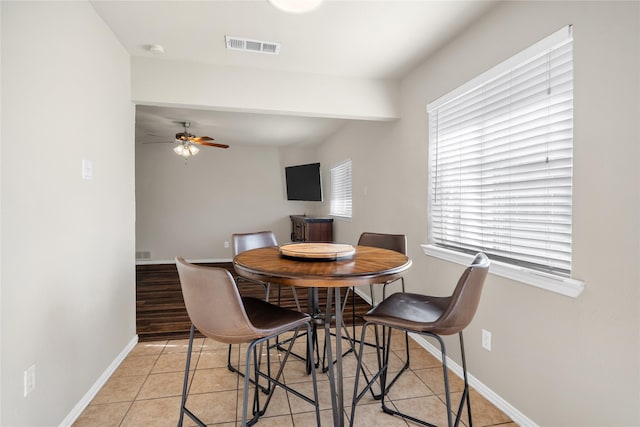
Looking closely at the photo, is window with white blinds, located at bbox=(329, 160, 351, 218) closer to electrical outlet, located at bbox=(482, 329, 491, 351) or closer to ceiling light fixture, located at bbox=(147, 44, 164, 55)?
ceiling light fixture, located at bbox=(147, 44, 164, 55)

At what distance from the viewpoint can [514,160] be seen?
1820 mm

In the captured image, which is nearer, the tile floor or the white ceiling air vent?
the tile floor

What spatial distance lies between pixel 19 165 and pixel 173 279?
4128 millimetres

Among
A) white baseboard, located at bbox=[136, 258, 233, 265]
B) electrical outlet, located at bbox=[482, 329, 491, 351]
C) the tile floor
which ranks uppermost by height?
electrical outlet, located at bbox=[482, 329, 491, 351]

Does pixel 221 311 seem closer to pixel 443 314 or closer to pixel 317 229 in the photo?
pixel 443 314

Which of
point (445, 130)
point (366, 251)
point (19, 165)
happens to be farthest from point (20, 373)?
point (445, 130)

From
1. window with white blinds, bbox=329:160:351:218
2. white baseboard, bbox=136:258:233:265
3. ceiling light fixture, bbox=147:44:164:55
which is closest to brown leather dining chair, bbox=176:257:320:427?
ceiling light fixture, bbox=147:44:164:55

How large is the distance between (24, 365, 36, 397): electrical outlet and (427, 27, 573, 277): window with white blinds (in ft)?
8.03

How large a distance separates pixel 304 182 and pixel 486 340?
4.59 metres

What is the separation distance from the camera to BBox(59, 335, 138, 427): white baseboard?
5.68 ft

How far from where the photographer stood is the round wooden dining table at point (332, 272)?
53.9 inches

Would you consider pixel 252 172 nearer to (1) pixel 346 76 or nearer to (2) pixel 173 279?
(2) pixel 173 279

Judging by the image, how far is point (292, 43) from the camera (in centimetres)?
239

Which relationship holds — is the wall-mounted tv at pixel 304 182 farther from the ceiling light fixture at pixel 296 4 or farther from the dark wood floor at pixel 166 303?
the ceiling light fixture at pixel 296 4
